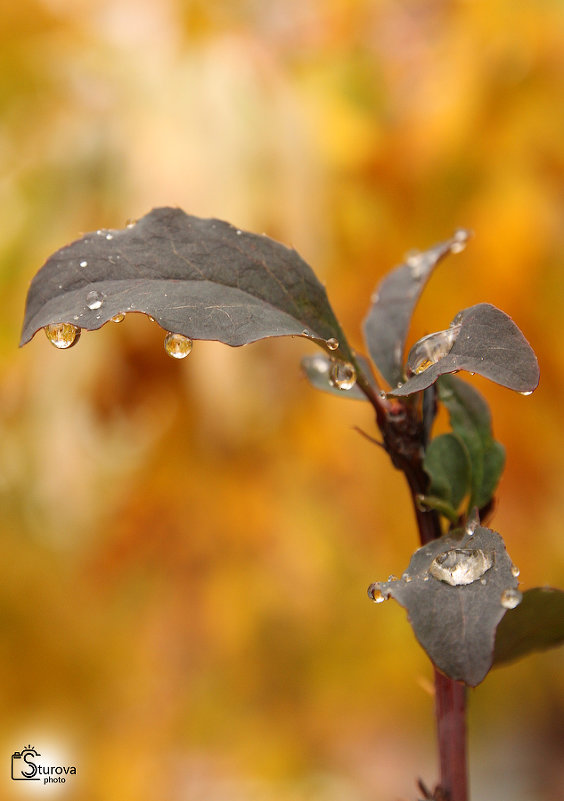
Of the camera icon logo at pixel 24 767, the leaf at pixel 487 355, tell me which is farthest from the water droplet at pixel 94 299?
the camera icon logo at pixel 24 767

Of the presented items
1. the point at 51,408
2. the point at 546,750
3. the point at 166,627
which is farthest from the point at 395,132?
the point at 546,750

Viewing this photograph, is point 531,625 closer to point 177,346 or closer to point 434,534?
point 434,534

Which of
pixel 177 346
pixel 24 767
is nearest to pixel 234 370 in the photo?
pixel 24 767

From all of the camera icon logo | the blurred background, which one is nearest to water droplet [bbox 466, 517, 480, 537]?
the camera icon logo

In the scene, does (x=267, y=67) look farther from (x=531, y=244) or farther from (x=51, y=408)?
(x=51, y=408)

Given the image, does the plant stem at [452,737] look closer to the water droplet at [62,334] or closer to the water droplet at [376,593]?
the water droplet at [376,593]

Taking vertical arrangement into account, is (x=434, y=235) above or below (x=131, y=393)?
above
